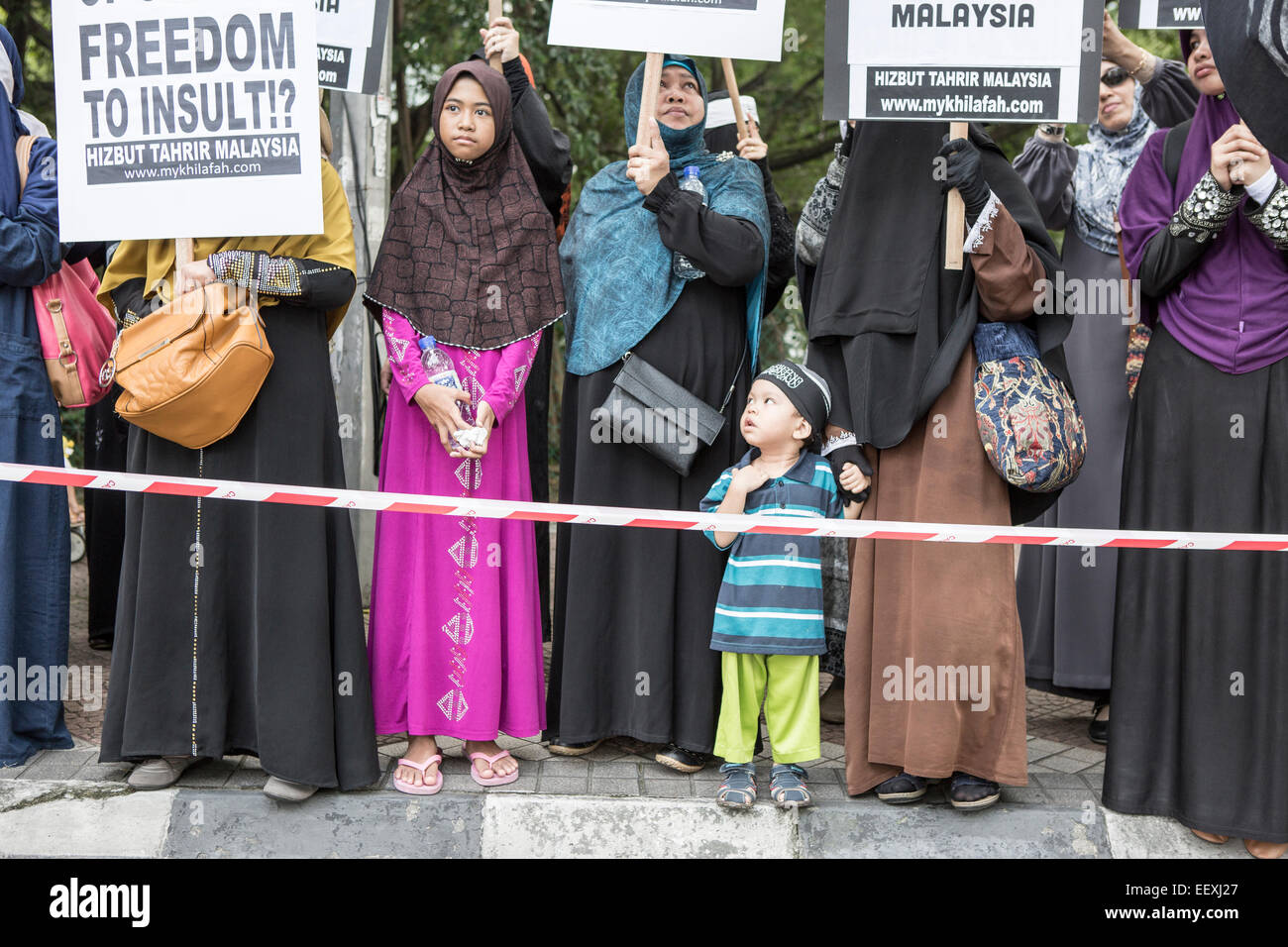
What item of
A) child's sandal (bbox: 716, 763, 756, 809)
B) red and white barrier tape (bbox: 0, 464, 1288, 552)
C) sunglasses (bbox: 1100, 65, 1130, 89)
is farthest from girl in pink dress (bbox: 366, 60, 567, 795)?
sunglasses (bbox: 1100, 65, 1130, 89)

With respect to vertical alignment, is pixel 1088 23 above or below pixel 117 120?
above

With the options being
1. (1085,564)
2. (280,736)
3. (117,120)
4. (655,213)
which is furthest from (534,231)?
(1085,564)

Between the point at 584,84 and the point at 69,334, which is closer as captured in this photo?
the point at 69,334

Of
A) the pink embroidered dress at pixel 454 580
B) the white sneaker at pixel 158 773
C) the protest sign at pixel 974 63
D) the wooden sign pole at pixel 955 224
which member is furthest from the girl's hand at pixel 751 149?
the white sneaker at pixel 158 773

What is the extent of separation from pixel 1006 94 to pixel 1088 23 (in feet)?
1.09

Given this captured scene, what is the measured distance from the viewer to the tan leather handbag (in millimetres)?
3859

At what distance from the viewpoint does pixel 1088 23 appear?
3961 mm

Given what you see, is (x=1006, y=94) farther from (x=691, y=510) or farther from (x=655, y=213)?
(x=691, y=510)

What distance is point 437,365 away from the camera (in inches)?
167

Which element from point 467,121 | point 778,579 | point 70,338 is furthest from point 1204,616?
point 70,338

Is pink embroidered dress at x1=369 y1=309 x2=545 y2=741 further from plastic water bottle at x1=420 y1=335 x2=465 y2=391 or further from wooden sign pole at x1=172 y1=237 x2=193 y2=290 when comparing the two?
wooden sign pole at x1=172 y1=237 x2=193 y2=290

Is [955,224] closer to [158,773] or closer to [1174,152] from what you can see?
[1174,152]

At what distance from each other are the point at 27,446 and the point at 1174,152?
3942 millimetres

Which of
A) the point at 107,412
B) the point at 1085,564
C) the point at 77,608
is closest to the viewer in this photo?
the point at 1085,564
